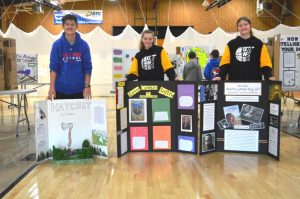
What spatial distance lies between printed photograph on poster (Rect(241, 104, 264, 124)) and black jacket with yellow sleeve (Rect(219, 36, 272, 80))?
12.2 inches

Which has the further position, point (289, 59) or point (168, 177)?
point (289, 59)

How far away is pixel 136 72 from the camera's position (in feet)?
12.9

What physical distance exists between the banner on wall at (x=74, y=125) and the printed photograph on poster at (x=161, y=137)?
58 centimetres

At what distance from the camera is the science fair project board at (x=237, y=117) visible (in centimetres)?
362

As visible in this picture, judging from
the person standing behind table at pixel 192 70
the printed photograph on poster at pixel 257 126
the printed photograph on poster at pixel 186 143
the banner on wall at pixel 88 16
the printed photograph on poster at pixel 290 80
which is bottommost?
the printed photograph on poster at pixel 186 143

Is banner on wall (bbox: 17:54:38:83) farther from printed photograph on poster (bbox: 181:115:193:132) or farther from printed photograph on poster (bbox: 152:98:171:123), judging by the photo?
printed photograph on poster (bbox: 181:115:193:132)

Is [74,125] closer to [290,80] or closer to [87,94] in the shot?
[87,94]

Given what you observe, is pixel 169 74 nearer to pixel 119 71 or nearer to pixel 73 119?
pixel 73 119

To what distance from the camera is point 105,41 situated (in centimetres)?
1000

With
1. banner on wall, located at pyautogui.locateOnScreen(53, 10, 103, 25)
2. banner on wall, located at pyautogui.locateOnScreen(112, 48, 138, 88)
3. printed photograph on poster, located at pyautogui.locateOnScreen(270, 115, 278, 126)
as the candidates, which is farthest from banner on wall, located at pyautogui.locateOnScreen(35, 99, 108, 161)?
banner on wall, located at pyautogui.locateOnScreen(53, 10, 103, 25)

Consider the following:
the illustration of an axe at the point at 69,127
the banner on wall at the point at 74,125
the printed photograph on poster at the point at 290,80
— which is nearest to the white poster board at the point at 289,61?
the printed photograph on poster at the point at 290,80

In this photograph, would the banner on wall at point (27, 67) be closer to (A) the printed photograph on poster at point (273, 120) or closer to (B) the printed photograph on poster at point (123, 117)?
(B) the printed photograph on poster at point (123, 117)

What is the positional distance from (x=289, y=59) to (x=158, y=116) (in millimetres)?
2690

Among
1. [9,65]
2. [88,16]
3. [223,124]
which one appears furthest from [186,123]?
[88,16]
